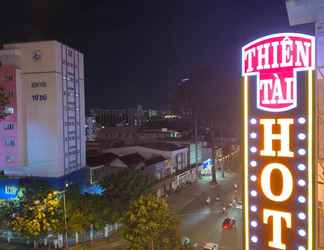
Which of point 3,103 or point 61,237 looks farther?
point 61,237

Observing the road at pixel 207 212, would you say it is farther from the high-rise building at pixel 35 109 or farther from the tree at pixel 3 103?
the tree at pixel 3 103

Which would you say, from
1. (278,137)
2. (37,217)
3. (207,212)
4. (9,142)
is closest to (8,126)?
(9,142)

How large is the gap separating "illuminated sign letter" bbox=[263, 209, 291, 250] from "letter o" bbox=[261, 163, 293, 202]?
370mm

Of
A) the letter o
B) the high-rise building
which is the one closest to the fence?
the high-rise building

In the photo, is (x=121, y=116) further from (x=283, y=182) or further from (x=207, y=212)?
(x=283, y=182)

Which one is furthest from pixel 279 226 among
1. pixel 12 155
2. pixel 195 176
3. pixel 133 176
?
pixel 195 176

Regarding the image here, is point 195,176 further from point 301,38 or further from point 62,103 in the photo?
point 301,38

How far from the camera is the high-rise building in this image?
28.0 metres

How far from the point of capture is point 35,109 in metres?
28.5

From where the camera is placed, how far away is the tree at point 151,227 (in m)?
19.1

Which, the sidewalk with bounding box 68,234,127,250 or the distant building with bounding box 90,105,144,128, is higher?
the distant building with bounding box 90,105,144,128

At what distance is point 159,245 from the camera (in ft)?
63.3

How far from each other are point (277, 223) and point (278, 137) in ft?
7.27

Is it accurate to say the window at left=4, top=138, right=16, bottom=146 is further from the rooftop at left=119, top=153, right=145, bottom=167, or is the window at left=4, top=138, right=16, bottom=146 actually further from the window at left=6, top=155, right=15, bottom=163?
the rooftop at left=119, top=153, right=145, bottom=167
